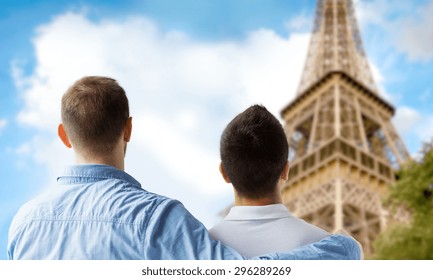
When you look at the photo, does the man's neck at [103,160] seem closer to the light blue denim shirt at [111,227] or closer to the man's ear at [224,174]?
the light blue denim shirt at [111,227]

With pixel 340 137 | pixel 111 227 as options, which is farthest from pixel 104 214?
pixel 340 137

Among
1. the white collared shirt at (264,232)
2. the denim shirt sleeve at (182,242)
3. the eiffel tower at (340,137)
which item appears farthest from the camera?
the eiffel tower at (340,137)

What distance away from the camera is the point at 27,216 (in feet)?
4.85

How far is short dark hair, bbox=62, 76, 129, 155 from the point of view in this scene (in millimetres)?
1501

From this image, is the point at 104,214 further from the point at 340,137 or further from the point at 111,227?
the point at 340,137

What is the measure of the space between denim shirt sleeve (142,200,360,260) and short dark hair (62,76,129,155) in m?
0.26

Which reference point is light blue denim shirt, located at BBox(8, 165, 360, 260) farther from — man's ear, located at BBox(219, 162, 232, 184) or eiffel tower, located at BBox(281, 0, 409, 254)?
eiffel tower, located at BBox(281, 0, 409, 254)

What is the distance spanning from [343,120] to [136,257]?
17.4 metres

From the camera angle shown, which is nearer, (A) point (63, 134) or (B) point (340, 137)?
(A) point (63, 134)

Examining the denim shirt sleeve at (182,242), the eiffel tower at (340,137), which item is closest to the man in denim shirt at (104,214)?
the denim shirt sleeve at (182,242)

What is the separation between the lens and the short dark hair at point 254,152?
5.08 ft

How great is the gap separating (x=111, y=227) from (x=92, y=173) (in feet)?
0.57

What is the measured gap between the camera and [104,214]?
1419mm

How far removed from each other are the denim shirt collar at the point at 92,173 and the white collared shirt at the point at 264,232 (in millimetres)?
303
